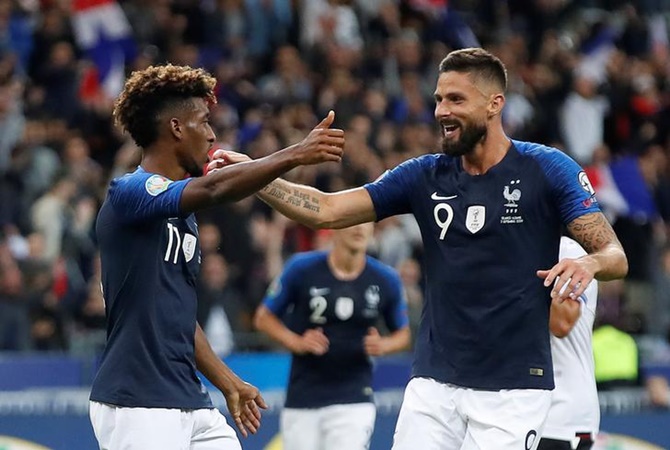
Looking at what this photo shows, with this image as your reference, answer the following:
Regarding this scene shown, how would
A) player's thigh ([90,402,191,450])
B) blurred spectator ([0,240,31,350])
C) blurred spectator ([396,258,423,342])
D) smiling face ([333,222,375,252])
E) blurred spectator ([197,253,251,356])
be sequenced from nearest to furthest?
player's thigh ([90,402,191,450]) < smiling face ([333,222,375,252]) < blurred spectator ([0,240,31,350]) < blurred spectator ([197,253,251,356]) < blurred spectator ([396,258,423,342])

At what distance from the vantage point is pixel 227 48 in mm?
18625

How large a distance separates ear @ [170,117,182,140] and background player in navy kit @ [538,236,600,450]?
7.99 feet

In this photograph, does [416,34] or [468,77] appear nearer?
[468,77]

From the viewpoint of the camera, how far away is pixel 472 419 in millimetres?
6719

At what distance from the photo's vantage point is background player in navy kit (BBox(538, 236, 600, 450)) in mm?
7914

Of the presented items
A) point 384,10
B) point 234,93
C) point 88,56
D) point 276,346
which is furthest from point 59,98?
point 384,10

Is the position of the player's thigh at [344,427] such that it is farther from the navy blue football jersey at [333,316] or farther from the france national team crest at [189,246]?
the france national team crest at [189,246]

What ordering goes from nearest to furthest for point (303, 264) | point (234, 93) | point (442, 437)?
1. point (442, 437)
2. point (303, 264)
3. point (234, 93)

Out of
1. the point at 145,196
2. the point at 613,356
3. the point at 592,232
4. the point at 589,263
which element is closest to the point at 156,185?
the point at 145,196

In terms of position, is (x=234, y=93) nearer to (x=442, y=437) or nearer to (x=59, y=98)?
(x=59, y=98)

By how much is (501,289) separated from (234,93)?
1129cm

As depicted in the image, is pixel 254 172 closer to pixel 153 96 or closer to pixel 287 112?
pixel 153 96

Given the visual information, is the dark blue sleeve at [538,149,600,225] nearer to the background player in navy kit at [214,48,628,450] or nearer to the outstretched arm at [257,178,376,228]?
the background player in navy kit at [214,48,628,450]

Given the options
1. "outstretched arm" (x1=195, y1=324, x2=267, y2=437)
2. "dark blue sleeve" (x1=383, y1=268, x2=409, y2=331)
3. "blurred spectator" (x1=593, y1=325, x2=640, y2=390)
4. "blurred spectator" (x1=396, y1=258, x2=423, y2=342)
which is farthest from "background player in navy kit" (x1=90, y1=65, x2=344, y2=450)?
"blurred spectator" (x1=396, y1=258, x2=423, y2=342)
